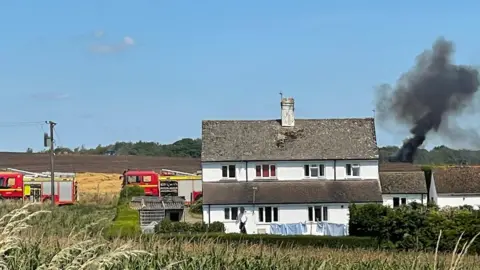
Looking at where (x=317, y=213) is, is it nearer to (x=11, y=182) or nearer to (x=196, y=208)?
(x=196, y=208)

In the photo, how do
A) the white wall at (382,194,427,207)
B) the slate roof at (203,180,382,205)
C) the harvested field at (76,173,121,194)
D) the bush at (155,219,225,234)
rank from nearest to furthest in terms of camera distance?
the bush at (155,219,225,234), the slate roof at (203,180,382,205), the white wall at (382,194,427,207), the harvested field at (76,173,121,194)

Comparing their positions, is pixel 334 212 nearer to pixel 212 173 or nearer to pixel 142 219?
pixel 212 173

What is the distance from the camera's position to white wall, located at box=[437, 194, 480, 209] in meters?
59.3

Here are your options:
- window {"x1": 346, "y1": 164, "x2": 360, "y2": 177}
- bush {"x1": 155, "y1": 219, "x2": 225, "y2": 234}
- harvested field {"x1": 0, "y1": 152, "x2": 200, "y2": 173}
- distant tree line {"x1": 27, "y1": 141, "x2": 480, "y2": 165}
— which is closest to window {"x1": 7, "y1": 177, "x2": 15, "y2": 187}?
bush {"x1": 155, "y1": 219, "x2": 225, "y2": 234}

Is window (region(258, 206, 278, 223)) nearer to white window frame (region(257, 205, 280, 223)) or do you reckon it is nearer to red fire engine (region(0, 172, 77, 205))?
white window frame (region(257, 205, 280, 223))

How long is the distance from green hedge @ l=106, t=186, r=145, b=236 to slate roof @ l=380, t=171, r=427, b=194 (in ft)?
60.3

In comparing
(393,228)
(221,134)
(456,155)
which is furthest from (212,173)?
(456,155)

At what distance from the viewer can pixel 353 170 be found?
5488 cm

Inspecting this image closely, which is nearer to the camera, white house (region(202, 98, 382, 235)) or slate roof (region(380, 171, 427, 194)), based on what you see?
white house (region(202, 98, 382, 235))

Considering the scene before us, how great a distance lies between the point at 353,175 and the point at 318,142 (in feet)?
11.4

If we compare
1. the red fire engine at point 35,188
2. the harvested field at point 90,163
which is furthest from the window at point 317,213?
the harvested field at point 90,163

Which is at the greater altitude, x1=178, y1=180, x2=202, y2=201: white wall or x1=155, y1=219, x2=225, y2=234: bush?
x1=178, y1=180, x2=202, y2=201: white wall

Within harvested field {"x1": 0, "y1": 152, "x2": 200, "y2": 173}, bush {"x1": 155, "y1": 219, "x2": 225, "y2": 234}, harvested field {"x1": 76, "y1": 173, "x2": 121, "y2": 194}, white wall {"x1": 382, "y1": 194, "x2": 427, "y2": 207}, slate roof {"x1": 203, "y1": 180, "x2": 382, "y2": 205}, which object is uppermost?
harvested field {"x1": 0, "y1": 152, "x2": 200, "y2": 173}

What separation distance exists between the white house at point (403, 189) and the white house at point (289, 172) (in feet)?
8.55
